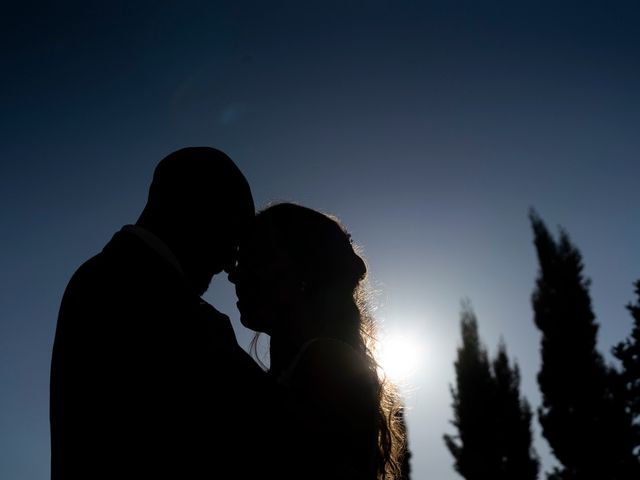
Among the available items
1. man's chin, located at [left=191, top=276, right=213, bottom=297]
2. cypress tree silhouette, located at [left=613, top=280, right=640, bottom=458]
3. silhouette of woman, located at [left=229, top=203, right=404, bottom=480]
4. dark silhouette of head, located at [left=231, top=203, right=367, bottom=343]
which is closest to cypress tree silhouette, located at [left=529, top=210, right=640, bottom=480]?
cypress tree silhouette, located at [left=613, top=280, right=640, bottom=458]

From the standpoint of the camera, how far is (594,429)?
13945mm

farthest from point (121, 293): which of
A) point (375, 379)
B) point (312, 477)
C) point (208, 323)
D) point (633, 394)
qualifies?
point (633, 394)

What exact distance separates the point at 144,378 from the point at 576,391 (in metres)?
16.5

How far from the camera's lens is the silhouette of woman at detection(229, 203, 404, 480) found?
1.63 meters

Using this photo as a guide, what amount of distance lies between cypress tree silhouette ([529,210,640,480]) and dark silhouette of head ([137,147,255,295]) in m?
15.6

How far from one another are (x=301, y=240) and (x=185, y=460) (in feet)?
4.68

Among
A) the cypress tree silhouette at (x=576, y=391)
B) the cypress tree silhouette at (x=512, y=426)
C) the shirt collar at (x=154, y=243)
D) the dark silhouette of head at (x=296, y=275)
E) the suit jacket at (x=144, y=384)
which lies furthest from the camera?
the cypress tree silhouette at (x=512, y=426)

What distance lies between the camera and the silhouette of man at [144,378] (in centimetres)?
130

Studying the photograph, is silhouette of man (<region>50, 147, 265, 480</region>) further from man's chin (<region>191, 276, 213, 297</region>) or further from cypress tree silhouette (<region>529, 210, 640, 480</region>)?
cypress tree silhouette (<region>529, 210, 640, 480</region>)

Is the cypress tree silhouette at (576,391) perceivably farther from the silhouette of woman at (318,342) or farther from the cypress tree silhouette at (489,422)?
the silhouette of woman at (318,342)

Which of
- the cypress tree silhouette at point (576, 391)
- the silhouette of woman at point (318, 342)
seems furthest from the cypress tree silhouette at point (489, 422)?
the silhouette of woman at point (318, 342)

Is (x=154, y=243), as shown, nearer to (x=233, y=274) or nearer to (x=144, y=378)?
(x=144, y=378)

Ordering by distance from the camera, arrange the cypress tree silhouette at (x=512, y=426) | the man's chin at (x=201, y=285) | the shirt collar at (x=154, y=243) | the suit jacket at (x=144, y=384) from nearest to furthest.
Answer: the suit jacket at (x=144, y=384) → the shirt collar at (x=154, y=243) → the man's chin at (x=201, y=285) → the cypress tree silhouette at (x=512, y=426)

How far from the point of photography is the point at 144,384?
52.6 inches
